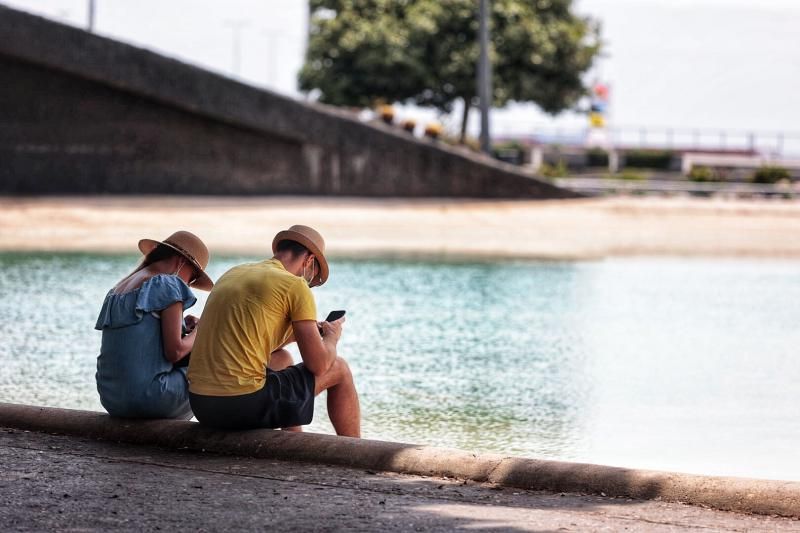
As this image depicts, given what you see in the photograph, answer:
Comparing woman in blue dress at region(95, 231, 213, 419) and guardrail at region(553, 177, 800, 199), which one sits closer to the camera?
woman in blue dress at region(95, 231, 213, 419)

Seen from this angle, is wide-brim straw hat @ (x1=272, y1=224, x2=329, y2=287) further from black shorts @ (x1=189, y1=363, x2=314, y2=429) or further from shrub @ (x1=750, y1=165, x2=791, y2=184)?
shrub @ (x1=750, y1=165, x2=791, y2=184)

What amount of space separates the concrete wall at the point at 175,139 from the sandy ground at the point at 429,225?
1.60 ft

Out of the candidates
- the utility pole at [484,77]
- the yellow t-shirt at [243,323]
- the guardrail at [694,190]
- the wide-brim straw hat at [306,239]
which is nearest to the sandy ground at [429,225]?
the guardrail at [694,190]

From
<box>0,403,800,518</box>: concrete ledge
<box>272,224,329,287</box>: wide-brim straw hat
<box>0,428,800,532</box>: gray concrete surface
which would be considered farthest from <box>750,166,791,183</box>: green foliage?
<box>0,428,800,532</box>: gray concrete surface

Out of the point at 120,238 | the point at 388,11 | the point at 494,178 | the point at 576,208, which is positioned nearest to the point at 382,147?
the point at 494,178

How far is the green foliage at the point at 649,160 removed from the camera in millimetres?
52938

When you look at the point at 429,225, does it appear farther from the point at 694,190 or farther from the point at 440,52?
the point at 440,52

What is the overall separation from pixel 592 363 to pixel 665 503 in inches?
229

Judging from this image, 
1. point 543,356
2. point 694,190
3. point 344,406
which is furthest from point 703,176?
point 344,406

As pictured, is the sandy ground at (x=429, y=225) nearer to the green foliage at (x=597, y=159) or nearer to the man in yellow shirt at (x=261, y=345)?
the man in yellow shirt at (x=261, y=345)

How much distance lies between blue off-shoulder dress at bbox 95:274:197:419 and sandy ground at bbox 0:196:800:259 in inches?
588

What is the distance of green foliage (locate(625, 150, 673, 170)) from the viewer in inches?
2084

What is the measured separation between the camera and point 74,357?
10.3 metres

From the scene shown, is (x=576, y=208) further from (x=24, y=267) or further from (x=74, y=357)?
(x=74, y=357)
